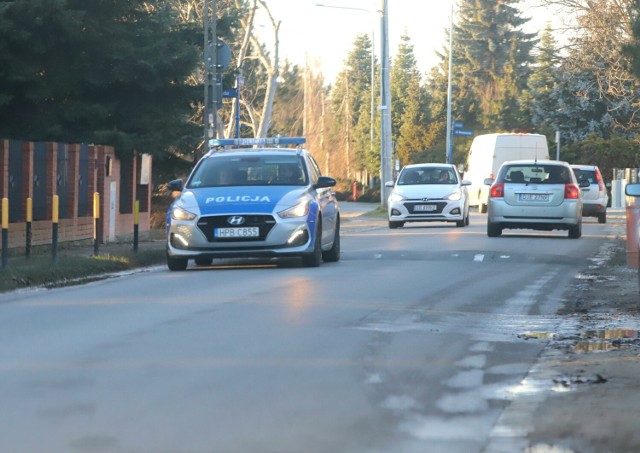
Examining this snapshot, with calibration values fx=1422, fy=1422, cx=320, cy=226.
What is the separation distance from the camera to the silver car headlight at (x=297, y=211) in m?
18.5

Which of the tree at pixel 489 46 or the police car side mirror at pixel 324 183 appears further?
the tree at pixel 489 46

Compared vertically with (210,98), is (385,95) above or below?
above

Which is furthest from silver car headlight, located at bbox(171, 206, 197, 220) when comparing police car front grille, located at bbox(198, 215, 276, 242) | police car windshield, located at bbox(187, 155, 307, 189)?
police car windshield, located at bbox(187, 155, 307, 189)

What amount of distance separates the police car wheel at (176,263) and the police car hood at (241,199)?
28.8 inches

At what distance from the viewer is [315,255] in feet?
61.9

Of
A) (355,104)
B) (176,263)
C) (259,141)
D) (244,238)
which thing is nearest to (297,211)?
(244,238)

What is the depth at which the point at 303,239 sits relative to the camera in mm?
18594

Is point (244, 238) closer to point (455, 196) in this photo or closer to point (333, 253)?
point (333, 253)

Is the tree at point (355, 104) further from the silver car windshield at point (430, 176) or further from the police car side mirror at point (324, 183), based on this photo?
the police car side mirror at point (324, 183)

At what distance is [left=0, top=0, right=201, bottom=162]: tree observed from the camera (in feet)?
99.4

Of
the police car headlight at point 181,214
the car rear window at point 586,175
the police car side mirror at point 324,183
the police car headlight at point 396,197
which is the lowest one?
the police car headlight at point 181,214

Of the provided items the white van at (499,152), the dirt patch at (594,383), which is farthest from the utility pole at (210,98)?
the dirt patch at (594,383)

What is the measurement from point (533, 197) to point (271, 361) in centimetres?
2001

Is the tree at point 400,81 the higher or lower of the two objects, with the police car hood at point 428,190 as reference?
higher
